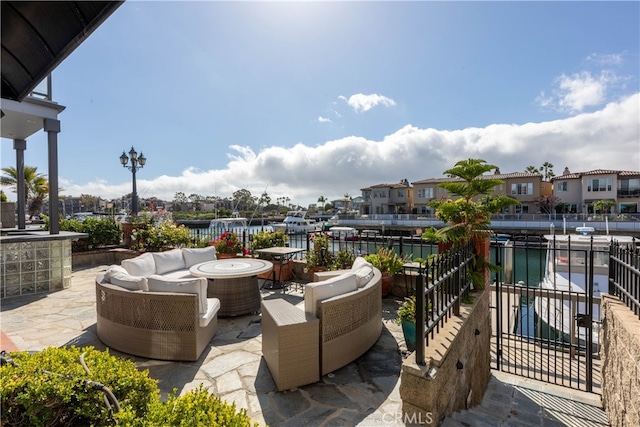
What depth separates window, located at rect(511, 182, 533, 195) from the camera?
30859 millimetres

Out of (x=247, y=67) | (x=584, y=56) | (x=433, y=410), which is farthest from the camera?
(x=584, y=56)

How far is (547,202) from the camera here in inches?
1176

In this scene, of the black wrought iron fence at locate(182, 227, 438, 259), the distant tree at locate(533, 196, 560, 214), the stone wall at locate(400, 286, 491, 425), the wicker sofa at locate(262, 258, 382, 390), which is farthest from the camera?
the distant tree at locate(533, 196, 560, 214)

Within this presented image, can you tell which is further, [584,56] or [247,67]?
[584,56]

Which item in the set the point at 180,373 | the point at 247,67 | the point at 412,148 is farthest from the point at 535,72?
the point at 412,148

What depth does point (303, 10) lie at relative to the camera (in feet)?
16.5

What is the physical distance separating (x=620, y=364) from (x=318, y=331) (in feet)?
9.61

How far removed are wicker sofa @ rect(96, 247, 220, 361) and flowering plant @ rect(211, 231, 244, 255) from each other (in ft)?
12.1

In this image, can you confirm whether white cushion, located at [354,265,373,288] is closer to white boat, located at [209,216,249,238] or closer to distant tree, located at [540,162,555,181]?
white boat, located at [209,216,249,238]

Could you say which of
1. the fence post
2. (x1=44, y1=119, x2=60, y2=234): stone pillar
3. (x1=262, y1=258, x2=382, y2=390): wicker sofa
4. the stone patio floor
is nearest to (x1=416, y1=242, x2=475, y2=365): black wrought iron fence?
the fence post

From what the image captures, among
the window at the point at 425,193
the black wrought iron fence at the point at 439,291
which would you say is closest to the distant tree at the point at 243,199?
the window at the point at 425,193

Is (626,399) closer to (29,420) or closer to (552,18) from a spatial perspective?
(29,420)

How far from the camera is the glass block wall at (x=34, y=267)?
18.4 ft

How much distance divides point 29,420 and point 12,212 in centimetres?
1232
